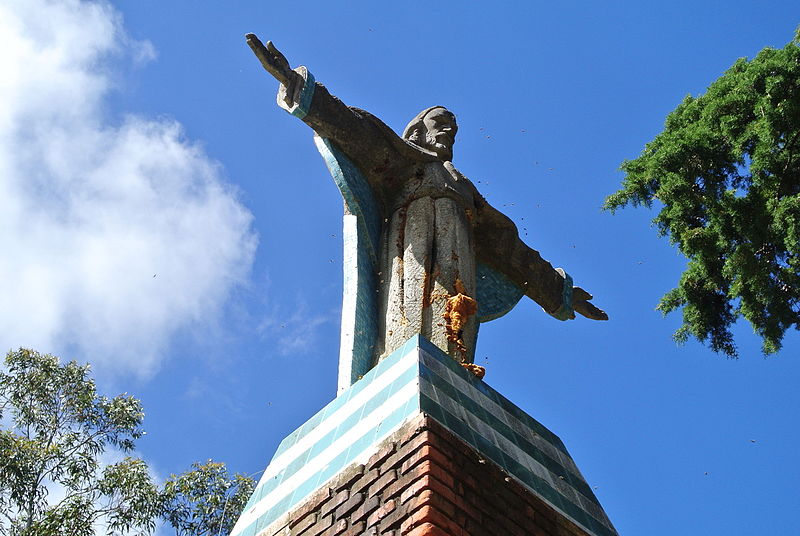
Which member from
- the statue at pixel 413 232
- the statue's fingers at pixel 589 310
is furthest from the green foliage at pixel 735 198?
the statue at pixel 413 232

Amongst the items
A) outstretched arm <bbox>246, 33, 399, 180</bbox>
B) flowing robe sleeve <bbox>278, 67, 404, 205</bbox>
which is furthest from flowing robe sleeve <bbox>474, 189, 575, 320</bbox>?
outstretched arm <bbox>246, 33, 399, 180</bbox>

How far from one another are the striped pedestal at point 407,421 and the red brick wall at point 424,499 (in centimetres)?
8

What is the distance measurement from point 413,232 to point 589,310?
2187 millimetres

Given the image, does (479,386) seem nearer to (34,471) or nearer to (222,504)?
(222,504)

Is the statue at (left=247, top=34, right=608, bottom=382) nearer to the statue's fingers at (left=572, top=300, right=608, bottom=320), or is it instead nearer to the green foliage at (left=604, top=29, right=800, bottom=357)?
the statue's fingers at (left=572, top=300, right=608, bottom=320)

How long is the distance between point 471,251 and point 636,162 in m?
3.62

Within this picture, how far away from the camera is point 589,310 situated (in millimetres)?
9164

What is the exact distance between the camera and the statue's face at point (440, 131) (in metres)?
8.30

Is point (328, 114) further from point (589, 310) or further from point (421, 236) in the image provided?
point (589, 310)

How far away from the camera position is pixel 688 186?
1012cm

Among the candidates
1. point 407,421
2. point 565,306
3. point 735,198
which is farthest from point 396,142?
point 735,198

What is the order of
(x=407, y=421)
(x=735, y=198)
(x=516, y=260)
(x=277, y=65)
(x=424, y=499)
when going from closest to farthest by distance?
(x=424, y=499) → (x=407, y=421) → (x=277, y=65) → (x=516, y=260) → (x=735, y=198)

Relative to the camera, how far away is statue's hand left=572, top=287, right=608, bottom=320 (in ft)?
29.8

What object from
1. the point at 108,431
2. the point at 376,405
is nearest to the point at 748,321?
the point at 376,405
